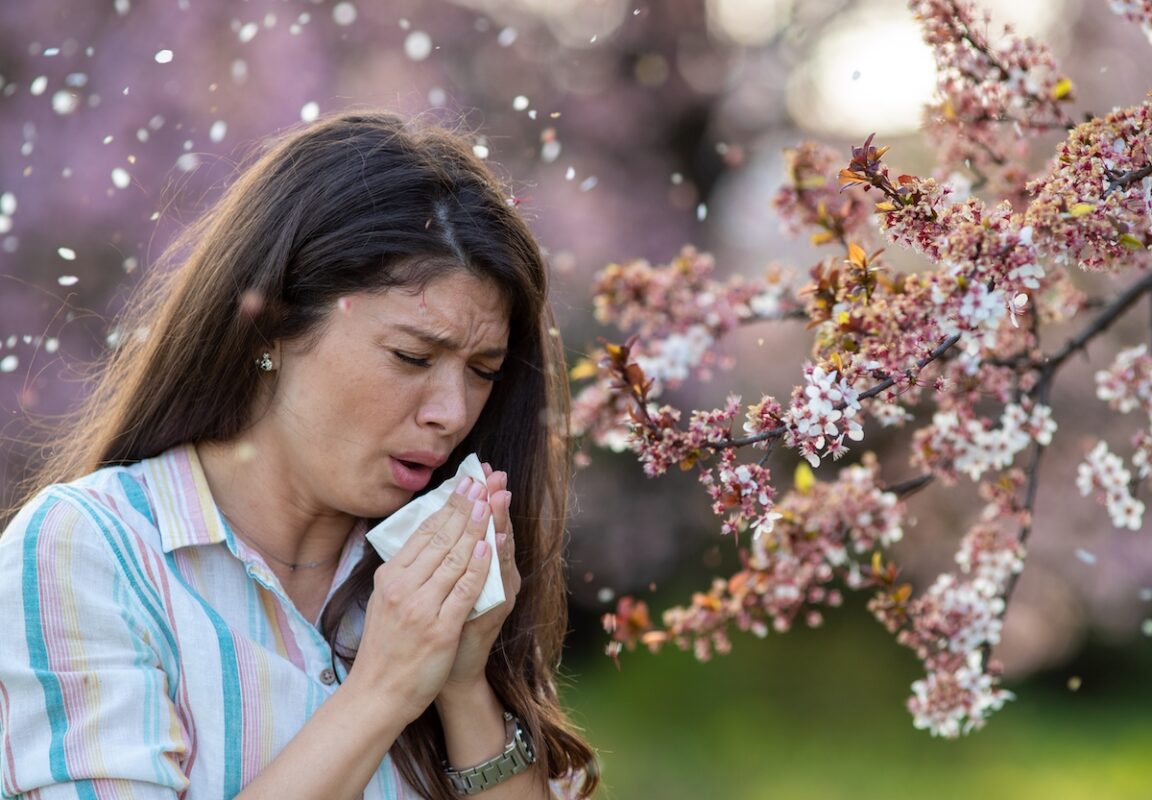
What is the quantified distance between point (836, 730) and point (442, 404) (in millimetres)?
5976

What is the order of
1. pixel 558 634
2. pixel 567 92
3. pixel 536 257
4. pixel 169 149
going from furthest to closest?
pixel 567 92 → pixel 169 149 → pixel 558 634 → pixel 536 257

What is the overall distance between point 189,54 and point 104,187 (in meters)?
0.80

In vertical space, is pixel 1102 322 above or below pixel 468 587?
above

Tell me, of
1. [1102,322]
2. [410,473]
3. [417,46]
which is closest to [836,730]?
[417,46]

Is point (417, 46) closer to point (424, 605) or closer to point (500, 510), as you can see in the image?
point (500, 510)

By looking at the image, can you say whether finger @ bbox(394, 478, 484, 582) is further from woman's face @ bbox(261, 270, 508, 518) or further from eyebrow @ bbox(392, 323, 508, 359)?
eyebrow @ bbox(392, 323, 508, 359)

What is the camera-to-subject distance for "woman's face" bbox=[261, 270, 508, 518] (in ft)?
6.33

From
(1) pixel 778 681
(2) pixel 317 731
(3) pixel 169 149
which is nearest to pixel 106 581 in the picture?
(2) pixel 317 731

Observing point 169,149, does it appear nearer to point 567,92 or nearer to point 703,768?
point 567,92

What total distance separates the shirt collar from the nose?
355 mm

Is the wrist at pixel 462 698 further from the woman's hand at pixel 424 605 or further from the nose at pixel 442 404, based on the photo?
the nose at pixel 442 404

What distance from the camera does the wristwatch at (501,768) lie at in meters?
2.05

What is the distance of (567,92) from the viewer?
28.4ft

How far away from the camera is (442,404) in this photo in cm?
197
